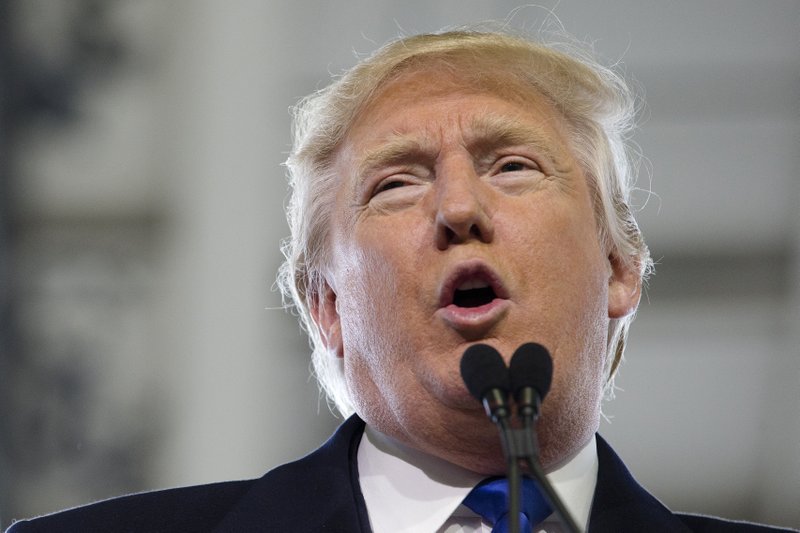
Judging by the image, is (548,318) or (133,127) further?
(133,127)

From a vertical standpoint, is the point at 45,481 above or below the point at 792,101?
below

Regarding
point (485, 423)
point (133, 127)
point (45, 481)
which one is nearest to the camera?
point (485, 423)

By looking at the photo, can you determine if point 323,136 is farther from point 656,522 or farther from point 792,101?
point 792,101

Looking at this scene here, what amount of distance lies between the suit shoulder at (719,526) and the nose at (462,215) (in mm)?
735

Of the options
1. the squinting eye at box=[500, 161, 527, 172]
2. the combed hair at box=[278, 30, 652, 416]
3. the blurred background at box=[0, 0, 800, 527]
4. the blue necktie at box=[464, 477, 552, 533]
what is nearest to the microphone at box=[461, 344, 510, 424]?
the blue necktie at box=[464, 477, 552, 533]

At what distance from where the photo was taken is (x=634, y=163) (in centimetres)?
347

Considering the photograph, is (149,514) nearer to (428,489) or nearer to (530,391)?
(428,489)

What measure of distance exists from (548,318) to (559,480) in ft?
1.06

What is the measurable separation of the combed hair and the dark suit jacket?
308 millimetres

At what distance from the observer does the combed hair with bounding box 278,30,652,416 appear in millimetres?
2383

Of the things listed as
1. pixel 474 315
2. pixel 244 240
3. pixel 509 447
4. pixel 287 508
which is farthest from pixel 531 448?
pixel 244 240

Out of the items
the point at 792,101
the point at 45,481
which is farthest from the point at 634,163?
the point at 45,481

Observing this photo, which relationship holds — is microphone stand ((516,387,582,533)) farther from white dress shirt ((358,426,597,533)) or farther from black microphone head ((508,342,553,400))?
white dress shirt ((358,426,597,533))

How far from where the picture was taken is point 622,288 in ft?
7.74
